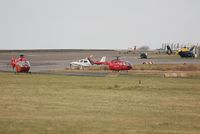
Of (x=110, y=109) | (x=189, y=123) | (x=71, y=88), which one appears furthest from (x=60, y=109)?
(x=71, y=88)

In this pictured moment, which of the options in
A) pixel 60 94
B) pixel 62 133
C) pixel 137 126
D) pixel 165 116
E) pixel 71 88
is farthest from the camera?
pixel 71 88

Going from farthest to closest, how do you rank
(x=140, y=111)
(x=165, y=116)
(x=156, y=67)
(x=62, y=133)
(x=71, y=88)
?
(x=156, y=67) → (x=71, y=88) → (x=140, y=111) → (x=165, y=116) → (x=62, y=133)

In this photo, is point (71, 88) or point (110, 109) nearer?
point (110, 109)

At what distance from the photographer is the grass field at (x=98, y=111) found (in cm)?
1705

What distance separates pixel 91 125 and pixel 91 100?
27.1 ft

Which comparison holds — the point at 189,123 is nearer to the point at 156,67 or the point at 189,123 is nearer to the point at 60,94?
the point at 60,94

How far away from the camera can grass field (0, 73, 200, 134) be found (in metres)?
17.0

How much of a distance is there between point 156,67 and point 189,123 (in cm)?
4972

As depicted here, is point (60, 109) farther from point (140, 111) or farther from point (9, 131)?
point (9, 131)

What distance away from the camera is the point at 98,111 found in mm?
21516

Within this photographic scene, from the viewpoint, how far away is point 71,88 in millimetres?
33375

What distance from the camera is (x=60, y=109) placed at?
22.0 m

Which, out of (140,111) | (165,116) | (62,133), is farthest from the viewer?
(140,111)

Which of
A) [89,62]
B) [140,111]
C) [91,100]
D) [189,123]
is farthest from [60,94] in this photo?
[89,62]
